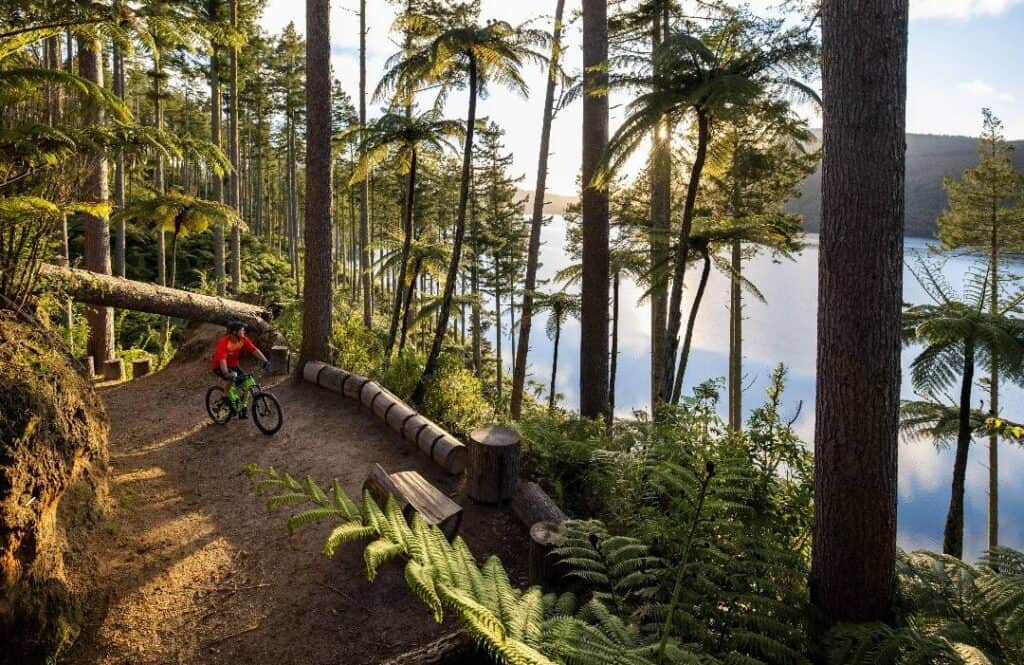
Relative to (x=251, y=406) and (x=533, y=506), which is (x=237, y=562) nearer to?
(x=533, y=506)

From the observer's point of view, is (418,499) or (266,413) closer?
(418,499)

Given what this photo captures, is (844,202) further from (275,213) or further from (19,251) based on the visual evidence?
(275,213)

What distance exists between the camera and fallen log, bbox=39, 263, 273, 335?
757cm

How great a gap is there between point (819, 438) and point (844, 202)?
5.01ft

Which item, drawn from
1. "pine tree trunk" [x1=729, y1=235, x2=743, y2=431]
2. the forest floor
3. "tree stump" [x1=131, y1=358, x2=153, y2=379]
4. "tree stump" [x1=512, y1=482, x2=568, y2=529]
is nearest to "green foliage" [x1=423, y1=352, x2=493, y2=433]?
the forest floor

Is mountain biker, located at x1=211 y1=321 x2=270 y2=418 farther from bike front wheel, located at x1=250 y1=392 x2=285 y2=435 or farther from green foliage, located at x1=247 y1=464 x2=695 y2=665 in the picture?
green foliage, located at x1=247 y1=464 x2=695 y2=665

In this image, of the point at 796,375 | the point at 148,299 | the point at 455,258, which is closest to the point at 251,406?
the point at 148,299

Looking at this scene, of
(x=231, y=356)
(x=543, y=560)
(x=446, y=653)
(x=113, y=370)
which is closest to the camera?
(x=446, y=653)

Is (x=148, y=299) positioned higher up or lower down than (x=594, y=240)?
lower down

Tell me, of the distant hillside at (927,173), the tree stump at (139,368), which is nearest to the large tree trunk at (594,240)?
the tree stump at (139,368)

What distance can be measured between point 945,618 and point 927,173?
18113 centimetres

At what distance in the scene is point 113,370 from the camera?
414 inches

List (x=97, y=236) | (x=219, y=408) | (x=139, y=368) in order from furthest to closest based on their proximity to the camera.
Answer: (x=139, y=368)
(x=97, y=236)
(x=219, y=408)

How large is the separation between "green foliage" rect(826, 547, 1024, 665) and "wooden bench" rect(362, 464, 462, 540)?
2914mm
